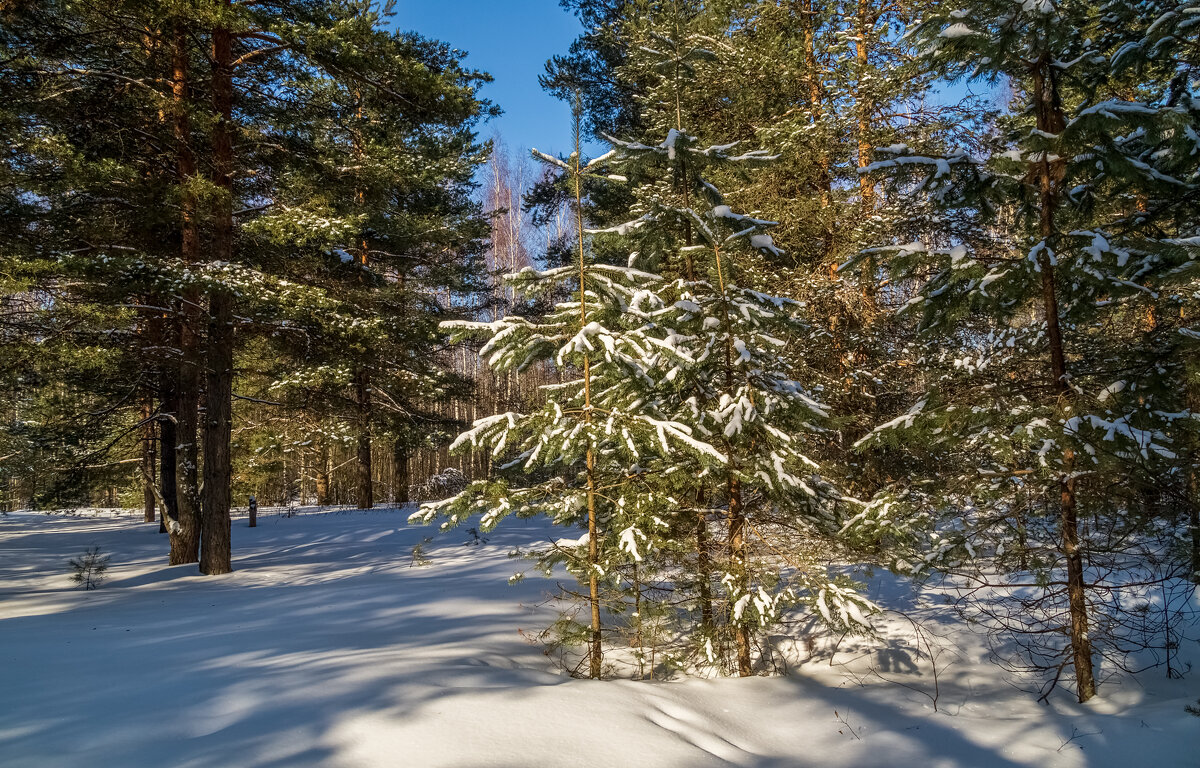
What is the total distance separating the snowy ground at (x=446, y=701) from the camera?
319 centimetres

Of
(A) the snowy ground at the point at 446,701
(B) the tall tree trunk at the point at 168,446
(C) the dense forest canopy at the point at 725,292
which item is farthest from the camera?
(B) the tall tree trunk at the point at 168,446

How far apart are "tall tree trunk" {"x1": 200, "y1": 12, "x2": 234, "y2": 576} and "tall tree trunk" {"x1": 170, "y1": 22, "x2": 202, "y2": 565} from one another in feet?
1.12

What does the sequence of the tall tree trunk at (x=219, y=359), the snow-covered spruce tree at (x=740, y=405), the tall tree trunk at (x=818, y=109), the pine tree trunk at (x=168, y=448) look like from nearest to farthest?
the snow-covered spruce tree at (x=740, y=405)
the tall tree trunk at (x=219, y=359)
the tall tree trunk at (x=818, y=109)
the pine tree trunk at (x=168, y=448)

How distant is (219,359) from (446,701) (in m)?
7.90

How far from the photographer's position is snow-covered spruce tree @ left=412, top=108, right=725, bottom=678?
4652mm

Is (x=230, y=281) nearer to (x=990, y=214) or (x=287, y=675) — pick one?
(x=287, y=675)

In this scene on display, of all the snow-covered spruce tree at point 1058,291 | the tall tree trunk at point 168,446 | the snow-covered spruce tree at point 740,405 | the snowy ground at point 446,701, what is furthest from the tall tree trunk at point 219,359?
the snow-covered spruce tree at point 1058,291

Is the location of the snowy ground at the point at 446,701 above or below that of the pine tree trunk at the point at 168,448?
below

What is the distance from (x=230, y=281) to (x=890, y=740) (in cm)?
896

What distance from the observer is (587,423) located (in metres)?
4.79

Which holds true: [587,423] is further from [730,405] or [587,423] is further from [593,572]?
[730,405]

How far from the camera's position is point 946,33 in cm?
453

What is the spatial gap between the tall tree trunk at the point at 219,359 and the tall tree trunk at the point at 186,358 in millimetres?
342

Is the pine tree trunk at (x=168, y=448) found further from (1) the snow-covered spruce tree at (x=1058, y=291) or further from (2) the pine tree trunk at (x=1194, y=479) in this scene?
(2) the pine tree trunk at (x=1194, y=479)
